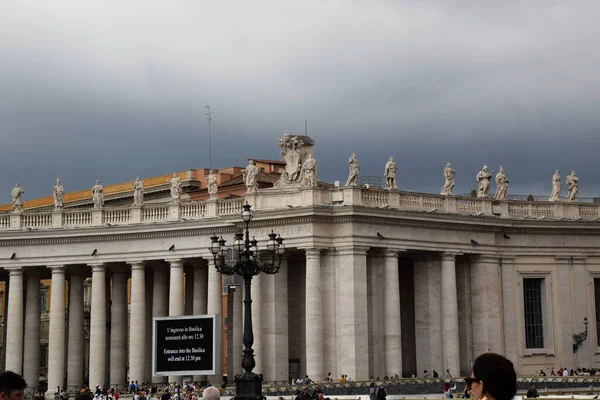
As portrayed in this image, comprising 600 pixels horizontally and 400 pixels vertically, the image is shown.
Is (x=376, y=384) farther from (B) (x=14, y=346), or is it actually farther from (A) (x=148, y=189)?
(A) (x=148, y=189)

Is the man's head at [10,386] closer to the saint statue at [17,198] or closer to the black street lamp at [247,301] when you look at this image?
the black street lamp at [247,301]

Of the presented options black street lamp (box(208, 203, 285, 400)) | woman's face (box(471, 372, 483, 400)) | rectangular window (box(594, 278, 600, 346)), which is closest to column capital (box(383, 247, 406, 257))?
rectangular window (box(594, 278, 600, 346))

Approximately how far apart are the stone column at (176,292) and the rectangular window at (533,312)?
21.3 metres

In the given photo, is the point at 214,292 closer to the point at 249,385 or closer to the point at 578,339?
the point at 578,339

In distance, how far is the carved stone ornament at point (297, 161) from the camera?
65438 millimetres

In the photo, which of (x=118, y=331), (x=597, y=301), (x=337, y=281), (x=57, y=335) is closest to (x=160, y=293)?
(x=118, y=331)

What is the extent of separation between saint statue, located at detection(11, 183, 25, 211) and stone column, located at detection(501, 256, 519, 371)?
31139 millimetres

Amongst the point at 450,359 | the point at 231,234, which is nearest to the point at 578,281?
the point at 450,359

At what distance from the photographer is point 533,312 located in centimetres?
7238

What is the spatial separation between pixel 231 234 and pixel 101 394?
12.1 m

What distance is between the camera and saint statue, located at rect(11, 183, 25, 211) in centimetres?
7500

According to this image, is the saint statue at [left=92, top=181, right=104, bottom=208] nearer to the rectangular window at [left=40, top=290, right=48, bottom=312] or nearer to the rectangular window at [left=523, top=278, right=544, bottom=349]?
the rectangular window at [left=523, top=278, right=544, bottom=349]

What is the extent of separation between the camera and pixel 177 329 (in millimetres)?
60219

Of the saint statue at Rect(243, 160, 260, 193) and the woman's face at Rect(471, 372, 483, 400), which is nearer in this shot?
the woman's face at Rect(471, 372, 483, 400)
